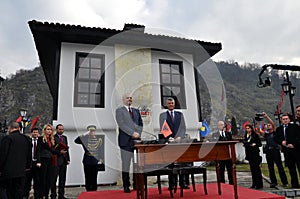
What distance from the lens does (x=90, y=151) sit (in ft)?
17.2

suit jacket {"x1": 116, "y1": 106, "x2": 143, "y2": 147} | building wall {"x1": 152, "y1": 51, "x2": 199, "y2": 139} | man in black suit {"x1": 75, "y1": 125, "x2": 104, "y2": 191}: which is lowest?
man in black suit {"x1": 75, "y1": 125, "x2": 104, "y2": 191}

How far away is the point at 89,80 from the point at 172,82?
8.88 feet

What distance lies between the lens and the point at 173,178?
4230 millimetres

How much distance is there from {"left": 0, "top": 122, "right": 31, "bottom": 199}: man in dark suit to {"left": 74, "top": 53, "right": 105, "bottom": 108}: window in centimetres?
313

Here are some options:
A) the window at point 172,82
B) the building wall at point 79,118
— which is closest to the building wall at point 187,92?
the window at point 172,82

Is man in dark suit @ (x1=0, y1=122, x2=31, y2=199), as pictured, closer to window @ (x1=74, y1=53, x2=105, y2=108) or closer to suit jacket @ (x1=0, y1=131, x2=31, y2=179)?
suit jacket @ (x1=0, y1=131, x2=31, y2=179)

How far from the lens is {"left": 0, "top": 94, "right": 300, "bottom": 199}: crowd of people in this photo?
4145mm

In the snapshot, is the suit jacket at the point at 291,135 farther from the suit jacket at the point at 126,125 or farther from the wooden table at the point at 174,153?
the suit jacket at the point at 126,125

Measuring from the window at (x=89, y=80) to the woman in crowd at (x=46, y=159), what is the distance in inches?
109

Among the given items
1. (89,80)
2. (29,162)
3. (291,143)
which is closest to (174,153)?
(29,162)

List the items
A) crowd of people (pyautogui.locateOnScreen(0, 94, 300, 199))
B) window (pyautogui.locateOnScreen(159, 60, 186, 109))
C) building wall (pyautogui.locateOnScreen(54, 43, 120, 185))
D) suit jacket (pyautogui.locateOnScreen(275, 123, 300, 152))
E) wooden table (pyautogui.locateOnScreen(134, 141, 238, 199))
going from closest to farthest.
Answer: wooden table (pyautogui.locateOnScreen(134, 141, 238, 199)), crowd of people (pyautogui.locateOnScreen(0, 94, 300, 199)), suit jacket (pyautogui.locateOnScreen(275, 123, 300, 152)), building wall (pyautogui.locateOnScreen(54, 43, 120, 185)), window (pyautogui.locateOnScreen(159, 60, 186, 109))

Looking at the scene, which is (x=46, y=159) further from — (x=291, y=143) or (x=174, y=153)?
(x=291, y=143)

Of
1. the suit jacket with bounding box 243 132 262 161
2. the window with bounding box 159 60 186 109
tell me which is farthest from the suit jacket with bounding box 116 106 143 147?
the window with bounding box 159 60 186 109

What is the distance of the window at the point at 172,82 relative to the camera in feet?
27.4
